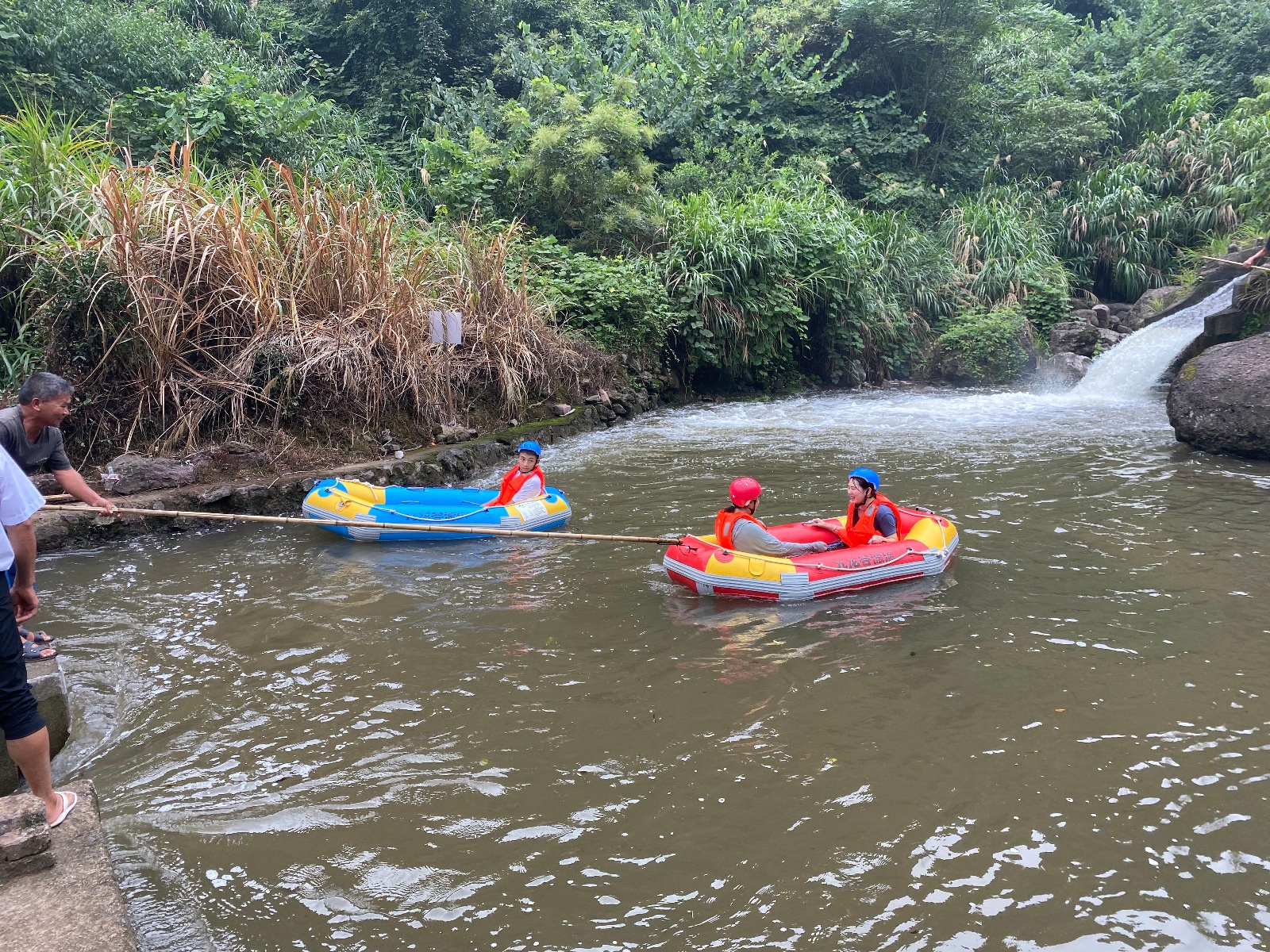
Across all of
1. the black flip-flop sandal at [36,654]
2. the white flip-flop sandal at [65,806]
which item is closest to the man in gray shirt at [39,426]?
the black flip-flop sandal at [36,654]

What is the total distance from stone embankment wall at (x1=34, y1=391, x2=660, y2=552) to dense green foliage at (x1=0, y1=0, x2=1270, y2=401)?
2.70m

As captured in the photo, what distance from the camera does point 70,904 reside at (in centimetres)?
226

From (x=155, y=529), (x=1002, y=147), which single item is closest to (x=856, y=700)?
(x=155, y=529)

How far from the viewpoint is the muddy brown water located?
8.61 ft

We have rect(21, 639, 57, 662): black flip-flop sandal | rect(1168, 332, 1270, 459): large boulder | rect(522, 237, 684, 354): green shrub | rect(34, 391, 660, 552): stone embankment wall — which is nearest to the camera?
rect(21, 639, 57, 662): black flip-flop sandal

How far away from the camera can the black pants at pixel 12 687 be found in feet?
8.63

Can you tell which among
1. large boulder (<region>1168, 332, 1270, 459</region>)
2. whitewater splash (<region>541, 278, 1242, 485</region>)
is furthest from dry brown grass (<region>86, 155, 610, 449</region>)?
large boulder (<region>1168, 332, 1270, 459</region>)

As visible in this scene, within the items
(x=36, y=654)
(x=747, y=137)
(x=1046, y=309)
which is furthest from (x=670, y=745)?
(x=747, y=137)

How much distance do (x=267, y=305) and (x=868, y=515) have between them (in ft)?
17.2

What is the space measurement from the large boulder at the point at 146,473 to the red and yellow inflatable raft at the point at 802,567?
402 centimetres

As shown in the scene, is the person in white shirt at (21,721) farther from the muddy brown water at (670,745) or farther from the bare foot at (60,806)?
the muddy brown water at (670,745)

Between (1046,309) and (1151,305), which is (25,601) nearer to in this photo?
(1046,309)

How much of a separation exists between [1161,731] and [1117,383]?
11.3m

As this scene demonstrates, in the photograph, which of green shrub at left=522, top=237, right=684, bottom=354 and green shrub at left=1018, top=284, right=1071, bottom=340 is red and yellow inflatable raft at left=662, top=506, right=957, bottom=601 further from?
green shrub at left=1018, top=284, right=1071, bottom=340
